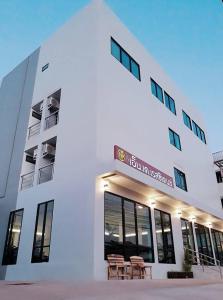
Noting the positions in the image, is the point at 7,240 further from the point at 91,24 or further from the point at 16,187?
the point at 91,24

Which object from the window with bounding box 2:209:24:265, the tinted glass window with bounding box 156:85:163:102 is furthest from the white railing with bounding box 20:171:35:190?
the tinted glass window with bounding box 156:85:163:102

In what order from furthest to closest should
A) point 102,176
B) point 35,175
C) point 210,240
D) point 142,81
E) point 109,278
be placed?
point 210,240 < point 142,81 < point 35,175 < point 102,176 < point 109,278

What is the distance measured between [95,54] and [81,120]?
10.4ft

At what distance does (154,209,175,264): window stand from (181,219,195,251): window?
157cm

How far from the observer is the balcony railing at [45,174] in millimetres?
11242

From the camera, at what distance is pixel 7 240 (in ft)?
35.5

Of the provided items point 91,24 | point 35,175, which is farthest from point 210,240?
point 91,24

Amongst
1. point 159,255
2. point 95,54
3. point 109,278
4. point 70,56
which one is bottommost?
point 109,278

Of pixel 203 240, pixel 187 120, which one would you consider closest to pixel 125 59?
pixel 187 120

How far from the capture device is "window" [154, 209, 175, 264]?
11008 millimetres

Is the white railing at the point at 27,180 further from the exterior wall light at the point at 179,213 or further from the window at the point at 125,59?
the exterior wall light at the point at 179,213

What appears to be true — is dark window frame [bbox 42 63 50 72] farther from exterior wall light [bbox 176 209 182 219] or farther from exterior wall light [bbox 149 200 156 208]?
exterior wall light [bbox 176 209 182 219]

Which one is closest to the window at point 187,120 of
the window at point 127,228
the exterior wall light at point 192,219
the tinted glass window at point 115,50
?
the exterior wall light at point 192,219

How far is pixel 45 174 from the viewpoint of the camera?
11.4 meters
